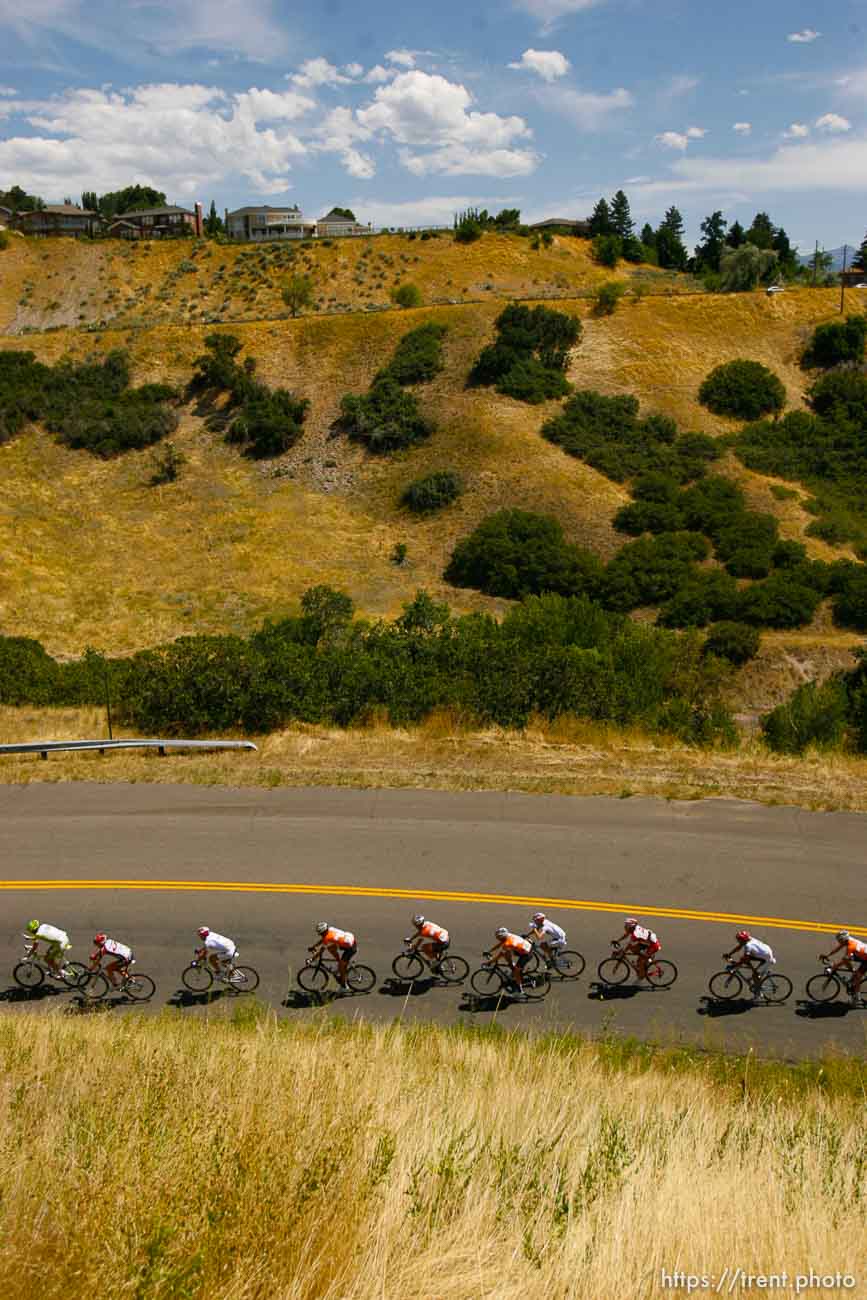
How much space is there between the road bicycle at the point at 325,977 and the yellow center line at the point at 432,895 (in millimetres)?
2072

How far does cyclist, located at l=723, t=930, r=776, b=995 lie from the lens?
1133cm

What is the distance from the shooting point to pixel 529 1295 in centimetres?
438

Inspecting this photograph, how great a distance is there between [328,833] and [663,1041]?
6.94 m

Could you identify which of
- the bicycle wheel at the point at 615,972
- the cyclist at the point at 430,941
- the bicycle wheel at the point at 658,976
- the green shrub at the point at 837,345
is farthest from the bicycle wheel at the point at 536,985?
the green shrub at the point at 837,345

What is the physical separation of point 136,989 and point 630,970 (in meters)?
5.96

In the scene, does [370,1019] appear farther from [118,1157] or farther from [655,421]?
[655,421]

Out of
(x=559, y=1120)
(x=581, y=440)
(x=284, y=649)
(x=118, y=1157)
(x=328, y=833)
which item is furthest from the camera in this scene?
(x=581, y=440)

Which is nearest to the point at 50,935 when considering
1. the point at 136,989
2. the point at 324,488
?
the point at 136,989

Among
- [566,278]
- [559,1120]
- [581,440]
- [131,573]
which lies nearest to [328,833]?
[559,1120]

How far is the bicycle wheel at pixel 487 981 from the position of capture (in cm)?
1196

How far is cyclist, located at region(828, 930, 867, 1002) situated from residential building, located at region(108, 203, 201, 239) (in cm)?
11543

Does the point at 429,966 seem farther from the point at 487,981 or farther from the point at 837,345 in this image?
the point at 837,345

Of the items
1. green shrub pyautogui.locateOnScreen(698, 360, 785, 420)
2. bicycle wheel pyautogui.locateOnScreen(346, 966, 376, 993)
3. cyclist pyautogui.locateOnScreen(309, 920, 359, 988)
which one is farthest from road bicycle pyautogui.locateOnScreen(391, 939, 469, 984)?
green shrub pyautogui.locateOnScreen(698, 360, 785, 420)

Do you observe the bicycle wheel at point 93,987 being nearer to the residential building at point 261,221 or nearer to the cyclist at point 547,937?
the cyclist at point 547,937
